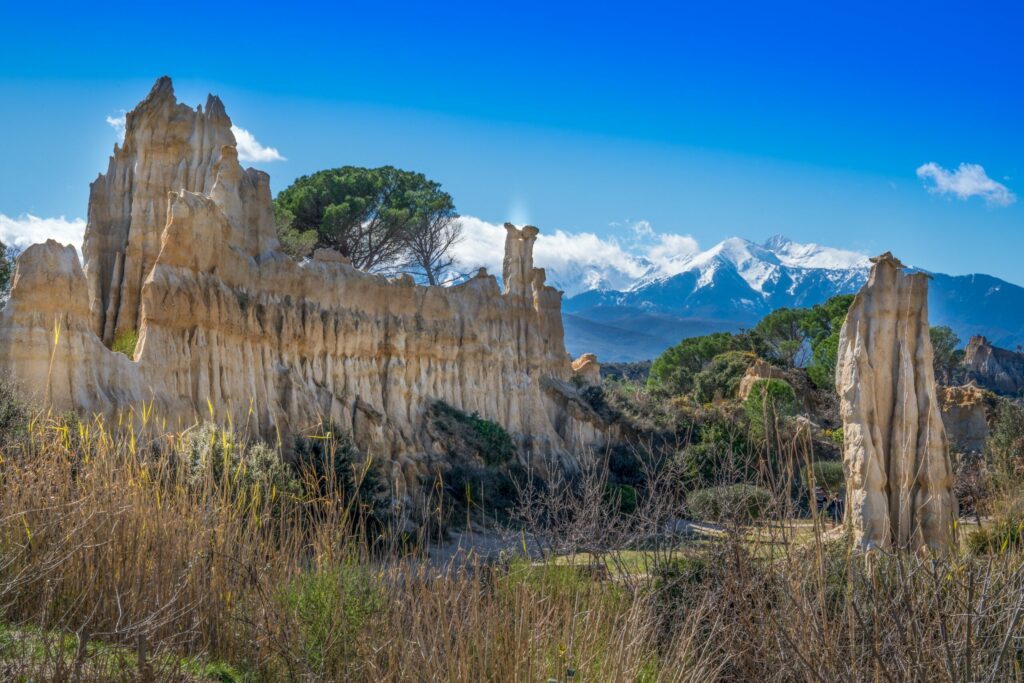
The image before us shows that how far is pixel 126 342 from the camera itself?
78.6 ft

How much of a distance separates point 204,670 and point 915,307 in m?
10.9

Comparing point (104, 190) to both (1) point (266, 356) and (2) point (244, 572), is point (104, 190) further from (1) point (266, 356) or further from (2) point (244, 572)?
(2) point (244, 572)

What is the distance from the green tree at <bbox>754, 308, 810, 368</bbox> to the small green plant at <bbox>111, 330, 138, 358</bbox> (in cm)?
4118

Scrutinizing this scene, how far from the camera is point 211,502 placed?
7.76 metres

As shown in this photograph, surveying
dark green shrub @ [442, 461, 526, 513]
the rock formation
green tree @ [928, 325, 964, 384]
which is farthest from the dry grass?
green tree @ [928, 325, 964, 384]

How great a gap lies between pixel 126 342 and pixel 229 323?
8.13 feet

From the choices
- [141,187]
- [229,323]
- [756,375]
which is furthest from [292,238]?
[756,375]

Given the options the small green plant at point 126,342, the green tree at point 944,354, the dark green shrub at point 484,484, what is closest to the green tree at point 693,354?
the green tree at point 944,354

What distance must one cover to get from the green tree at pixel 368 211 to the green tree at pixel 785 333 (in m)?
23.9

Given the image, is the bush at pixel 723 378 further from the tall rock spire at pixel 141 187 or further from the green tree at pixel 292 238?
the tall rock spire at pixel 141 187

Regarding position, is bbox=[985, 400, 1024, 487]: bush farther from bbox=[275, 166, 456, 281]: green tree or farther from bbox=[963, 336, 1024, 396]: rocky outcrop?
bbox=[963, 336, 1024, 396]: rocky outcrop

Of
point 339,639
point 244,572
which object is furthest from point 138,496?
point 339,639

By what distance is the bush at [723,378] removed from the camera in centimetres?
4866

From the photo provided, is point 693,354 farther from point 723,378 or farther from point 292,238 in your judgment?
point 292,238
